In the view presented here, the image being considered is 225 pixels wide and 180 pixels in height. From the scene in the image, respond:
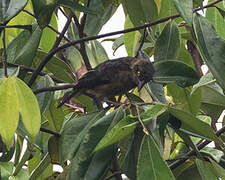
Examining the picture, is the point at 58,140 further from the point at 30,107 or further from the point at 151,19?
the point at 151,19

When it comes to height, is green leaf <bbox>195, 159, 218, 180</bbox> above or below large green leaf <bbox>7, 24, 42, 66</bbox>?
below

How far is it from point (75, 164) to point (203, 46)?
1.80ft

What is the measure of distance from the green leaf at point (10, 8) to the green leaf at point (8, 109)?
0.18 meters

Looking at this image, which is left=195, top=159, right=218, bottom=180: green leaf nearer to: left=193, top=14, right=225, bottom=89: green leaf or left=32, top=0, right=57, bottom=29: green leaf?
left=193, top=14, right=225, bottom=89: green leaf

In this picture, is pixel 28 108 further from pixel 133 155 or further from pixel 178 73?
pixel 178 73

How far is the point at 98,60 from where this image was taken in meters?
2.54

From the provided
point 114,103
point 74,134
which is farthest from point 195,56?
point 74,134

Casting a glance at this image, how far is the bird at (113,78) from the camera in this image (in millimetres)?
2160

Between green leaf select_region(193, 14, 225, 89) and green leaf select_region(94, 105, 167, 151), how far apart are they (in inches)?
8.8

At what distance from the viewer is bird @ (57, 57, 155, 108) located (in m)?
2.16

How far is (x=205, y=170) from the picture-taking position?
5.93 feet

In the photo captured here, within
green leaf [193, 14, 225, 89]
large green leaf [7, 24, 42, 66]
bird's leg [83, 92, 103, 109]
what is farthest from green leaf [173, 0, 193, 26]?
bird's leg [83, 92, 103, 109]

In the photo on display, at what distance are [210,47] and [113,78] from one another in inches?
29.0

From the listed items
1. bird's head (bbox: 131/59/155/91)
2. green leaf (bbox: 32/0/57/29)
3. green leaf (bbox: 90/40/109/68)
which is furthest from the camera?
green leaf (bbox: 90/40/109/68)
